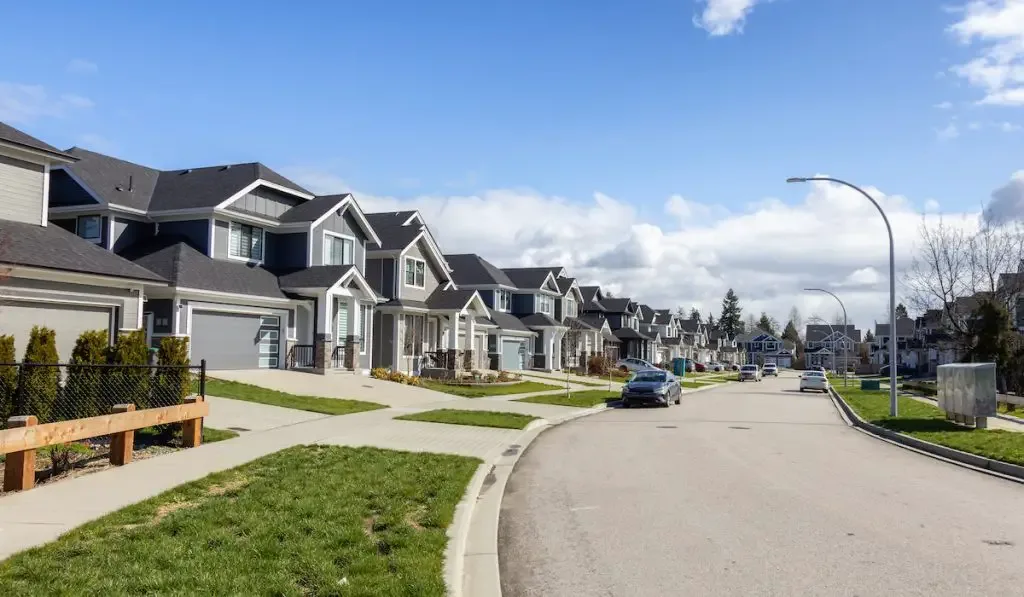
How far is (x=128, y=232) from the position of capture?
29438mm

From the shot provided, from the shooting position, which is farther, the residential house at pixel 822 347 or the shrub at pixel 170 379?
the residential house at pixel 822 347

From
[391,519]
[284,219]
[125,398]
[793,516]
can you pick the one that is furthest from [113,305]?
[793,516]

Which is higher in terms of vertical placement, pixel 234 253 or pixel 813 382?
pixel 234 253

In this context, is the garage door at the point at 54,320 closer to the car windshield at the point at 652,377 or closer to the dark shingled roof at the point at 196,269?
the dark shingled roof at the point at 196,269

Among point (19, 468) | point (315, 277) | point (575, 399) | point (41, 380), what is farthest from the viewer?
point (575, 399)

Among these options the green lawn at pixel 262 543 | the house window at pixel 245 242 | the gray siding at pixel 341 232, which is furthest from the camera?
the gray siding at pixel 341 232

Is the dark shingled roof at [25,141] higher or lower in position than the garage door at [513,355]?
higher

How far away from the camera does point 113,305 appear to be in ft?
69.5

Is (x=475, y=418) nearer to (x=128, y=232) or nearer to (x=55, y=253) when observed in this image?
(x=55, y=253)

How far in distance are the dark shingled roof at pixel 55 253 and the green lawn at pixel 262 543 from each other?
1177 cm

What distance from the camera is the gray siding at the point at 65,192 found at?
94.7 feet

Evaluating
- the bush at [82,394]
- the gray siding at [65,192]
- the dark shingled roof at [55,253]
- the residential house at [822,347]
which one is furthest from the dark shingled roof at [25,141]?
the residential house at [822,347]

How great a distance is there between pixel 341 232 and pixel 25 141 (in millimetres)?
14171

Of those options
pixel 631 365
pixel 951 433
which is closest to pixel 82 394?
pixel 951 433
